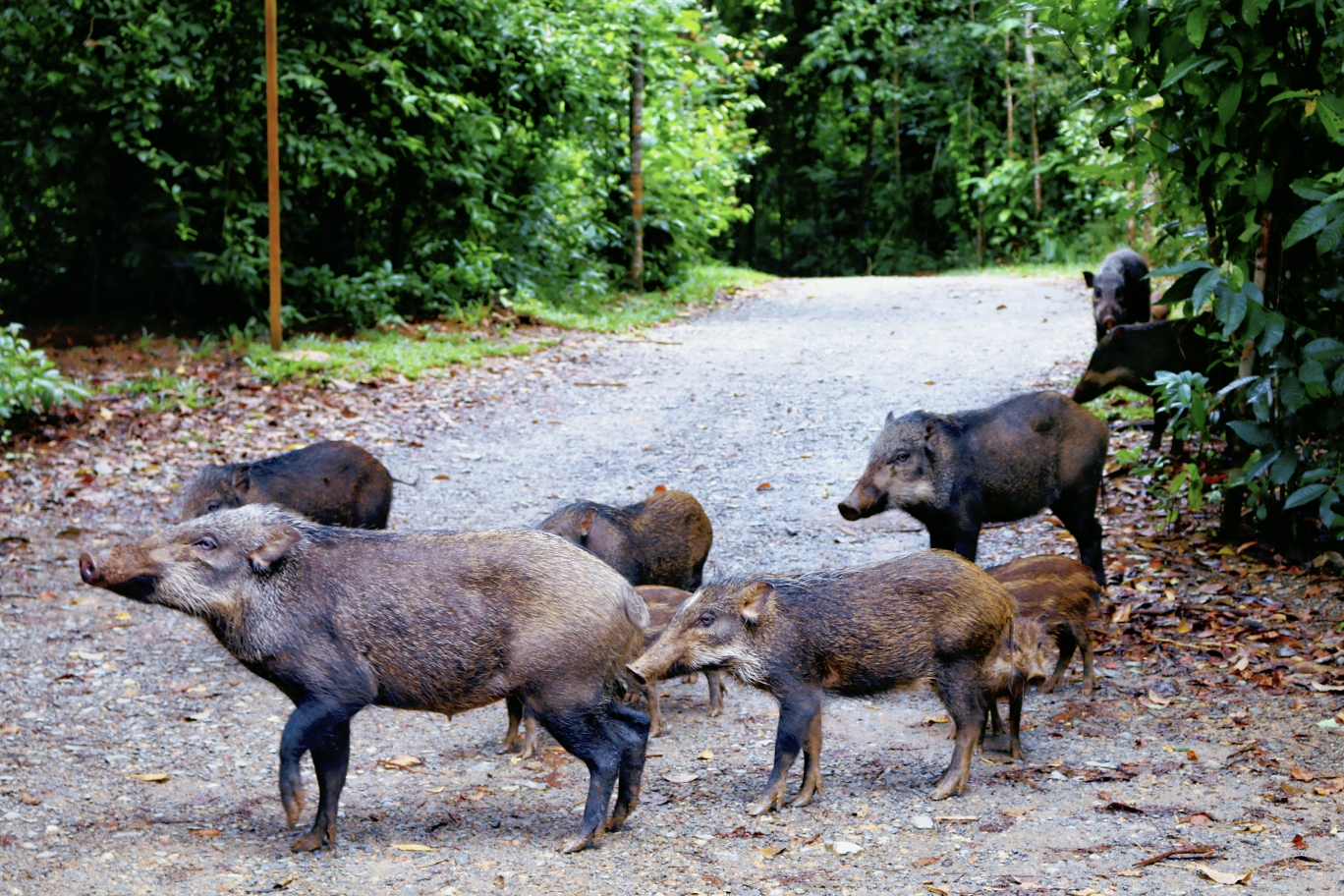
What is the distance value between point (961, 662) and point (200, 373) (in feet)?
28.7

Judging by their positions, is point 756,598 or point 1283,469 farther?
point 1283,469

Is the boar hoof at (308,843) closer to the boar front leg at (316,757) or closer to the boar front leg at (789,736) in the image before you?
the boar front leg at (316,757)

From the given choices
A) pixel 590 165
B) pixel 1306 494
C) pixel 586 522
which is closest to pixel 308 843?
pixel 586 522

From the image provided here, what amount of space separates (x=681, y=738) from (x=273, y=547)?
199 centimetres

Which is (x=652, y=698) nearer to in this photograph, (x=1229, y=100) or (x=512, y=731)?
(x=512, y=731)

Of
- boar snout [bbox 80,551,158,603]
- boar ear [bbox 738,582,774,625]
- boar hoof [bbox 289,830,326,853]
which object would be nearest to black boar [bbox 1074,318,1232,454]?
boar ear [bbox 738,582,774,625]

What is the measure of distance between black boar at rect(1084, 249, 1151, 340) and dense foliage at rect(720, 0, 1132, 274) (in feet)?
30.9

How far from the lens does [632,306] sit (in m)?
17.2

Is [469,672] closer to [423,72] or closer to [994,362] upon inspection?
[994,362]

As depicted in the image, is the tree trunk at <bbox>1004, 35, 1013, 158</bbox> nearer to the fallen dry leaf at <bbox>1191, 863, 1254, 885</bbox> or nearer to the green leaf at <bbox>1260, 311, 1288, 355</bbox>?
the green leaf at <bbox>1260, 311, 1288, 355</bbox>

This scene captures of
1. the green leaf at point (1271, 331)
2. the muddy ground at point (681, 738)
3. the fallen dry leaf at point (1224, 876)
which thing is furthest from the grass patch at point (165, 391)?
the fallen dry leaf at point (1224, 876)

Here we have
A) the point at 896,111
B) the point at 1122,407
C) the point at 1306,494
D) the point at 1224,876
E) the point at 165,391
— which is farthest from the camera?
the point at 896,111

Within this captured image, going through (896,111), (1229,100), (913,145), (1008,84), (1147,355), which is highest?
(1008,84)

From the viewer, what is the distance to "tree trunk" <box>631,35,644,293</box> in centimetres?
→ 1784
